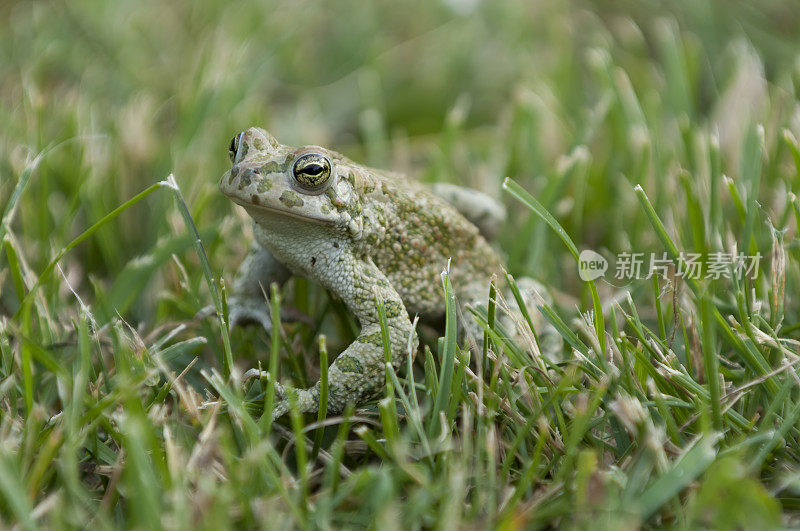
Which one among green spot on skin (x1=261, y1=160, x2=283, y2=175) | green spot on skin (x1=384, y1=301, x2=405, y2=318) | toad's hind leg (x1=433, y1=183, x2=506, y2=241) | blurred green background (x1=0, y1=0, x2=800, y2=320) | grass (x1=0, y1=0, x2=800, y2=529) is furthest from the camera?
blurred green background (x1=0, y1=0, x2=800, y2=320)

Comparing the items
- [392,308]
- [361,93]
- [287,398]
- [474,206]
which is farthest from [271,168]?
[361,93]

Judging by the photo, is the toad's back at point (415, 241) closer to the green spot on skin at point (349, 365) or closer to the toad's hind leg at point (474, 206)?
the toad's hind leg at point (474, 206)

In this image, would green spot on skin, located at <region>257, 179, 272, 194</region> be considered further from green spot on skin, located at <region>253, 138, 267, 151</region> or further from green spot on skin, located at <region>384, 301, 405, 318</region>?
green spot on skin, located at <region>384, 301, 405, 318</region>

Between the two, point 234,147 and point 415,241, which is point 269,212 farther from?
point 415,241

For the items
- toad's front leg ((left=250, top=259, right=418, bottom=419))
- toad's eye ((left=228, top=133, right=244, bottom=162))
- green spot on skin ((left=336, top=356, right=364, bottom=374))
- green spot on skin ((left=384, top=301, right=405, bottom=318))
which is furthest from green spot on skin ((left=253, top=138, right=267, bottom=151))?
green spot on skin ((left=336, top=356, right=364, bottom=374))

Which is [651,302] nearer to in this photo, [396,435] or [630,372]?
[630,372]
